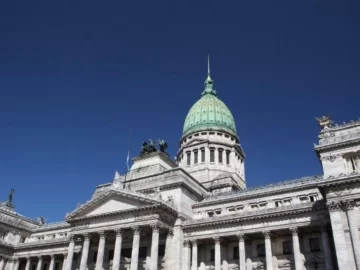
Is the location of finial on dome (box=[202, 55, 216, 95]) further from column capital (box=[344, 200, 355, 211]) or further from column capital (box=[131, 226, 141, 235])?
column capital (box=[344, 200, 355, 211])

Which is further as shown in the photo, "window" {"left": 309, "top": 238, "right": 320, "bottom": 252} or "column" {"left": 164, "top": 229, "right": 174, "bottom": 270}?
"column" {"left": 164, "top": 229, "right": 174, "bottom": 270}

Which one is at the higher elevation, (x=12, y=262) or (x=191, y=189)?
(x=191, y=189)

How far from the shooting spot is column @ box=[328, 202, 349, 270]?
126 feet

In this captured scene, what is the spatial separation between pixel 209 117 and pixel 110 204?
129ft

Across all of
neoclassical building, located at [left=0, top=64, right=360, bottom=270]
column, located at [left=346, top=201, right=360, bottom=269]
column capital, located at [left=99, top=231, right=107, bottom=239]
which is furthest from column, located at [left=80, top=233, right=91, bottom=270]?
column, located at [left=346, top=201, right=360, bottom=269]

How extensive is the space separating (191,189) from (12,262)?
1633 inches

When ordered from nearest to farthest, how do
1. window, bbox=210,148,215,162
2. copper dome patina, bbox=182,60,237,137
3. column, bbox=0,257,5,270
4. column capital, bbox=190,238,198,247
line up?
column capital, bbox=190,238,198,247
column, bbox=0,257,5,270
window, bbox=210,148,215,162
copper dome patina, bbox=182,60,237,137

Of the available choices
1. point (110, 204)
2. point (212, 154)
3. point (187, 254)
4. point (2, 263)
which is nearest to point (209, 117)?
point (212, 154)

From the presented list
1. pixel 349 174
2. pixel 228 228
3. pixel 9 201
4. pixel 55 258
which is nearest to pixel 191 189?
pixel 228 228

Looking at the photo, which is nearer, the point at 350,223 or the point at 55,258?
the point at 350,223

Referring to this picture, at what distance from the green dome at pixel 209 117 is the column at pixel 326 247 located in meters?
43.2

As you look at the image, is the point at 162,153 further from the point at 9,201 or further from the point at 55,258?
the point at 9,201

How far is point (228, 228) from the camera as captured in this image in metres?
51.6

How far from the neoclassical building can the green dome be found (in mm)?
20433
